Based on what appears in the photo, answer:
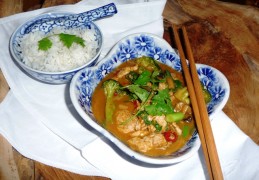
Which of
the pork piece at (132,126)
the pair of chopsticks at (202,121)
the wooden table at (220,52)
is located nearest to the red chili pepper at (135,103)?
the pork piece at (132,126)

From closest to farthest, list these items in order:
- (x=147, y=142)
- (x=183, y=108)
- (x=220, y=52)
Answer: (x=147, y=142), (x=183, y=108), (x=220, y=52)

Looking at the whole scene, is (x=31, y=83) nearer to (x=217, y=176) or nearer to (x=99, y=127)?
(x=99, y=127)

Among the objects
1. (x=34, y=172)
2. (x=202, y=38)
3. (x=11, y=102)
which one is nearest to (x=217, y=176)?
(x=34, y=172)

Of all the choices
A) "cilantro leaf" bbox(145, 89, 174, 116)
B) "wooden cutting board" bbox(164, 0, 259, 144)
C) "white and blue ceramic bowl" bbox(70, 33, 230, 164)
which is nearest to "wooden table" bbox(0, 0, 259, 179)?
"wooden cutting board" bbox(164, 0, 259, 144)

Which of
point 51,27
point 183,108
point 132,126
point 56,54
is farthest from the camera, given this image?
point 51,27

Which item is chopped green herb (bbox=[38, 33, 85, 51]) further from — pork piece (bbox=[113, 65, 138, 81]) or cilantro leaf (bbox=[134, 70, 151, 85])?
cilantro leaf (bbox=[134, 70, 151, 85])

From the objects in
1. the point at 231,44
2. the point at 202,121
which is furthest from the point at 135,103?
the point at 231,44

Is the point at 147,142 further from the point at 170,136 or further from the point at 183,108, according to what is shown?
the point at 183,108
